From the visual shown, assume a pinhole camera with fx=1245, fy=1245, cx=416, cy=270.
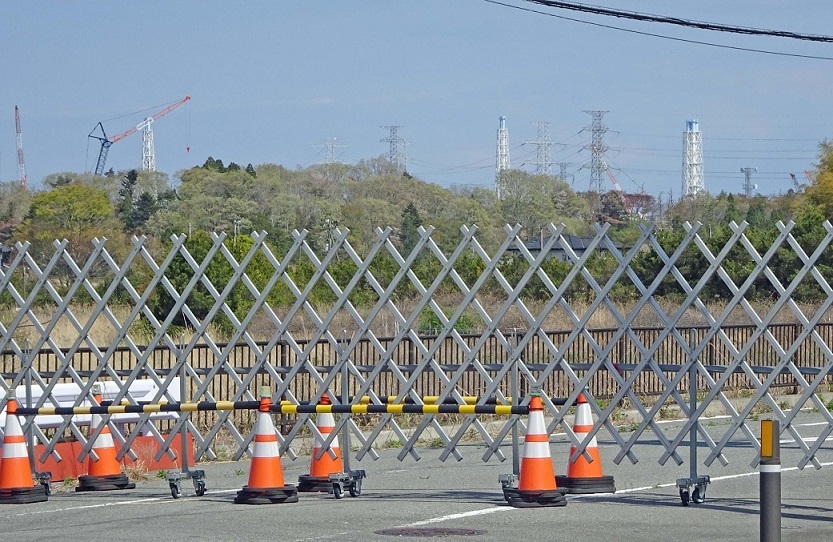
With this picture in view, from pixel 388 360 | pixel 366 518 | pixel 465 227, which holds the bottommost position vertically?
pixel 366 518

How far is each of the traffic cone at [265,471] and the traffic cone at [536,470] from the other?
1931 mm

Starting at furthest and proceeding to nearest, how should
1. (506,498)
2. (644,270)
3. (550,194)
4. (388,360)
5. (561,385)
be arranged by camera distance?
(550,194) < (644,270) < (561,385) < (388,360) < (506,498)

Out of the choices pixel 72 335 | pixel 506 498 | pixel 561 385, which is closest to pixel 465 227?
pixel 506 498

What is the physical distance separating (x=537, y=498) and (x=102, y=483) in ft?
14.1

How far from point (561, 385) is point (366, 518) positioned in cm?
1016

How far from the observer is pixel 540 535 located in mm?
8617

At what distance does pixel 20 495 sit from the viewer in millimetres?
10680

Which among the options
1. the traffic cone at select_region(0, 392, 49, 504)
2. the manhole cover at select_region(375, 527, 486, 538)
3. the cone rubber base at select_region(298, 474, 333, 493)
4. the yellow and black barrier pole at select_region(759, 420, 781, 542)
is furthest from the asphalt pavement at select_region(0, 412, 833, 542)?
the yellow and black barrier pole at select_region(759, 420, 781, 542)

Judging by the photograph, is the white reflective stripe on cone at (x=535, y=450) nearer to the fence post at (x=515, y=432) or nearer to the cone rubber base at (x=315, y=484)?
the fence post at (x=515, y=432)

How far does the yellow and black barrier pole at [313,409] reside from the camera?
1008 centimetres

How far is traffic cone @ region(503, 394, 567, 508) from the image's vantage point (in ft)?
31.7

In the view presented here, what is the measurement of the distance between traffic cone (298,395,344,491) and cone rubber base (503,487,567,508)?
181 cm

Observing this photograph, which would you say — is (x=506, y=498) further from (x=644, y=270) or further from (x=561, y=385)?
(x=644, y=270)

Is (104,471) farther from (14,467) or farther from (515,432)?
(515,432)
